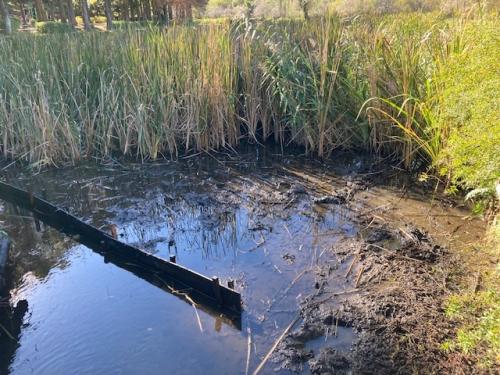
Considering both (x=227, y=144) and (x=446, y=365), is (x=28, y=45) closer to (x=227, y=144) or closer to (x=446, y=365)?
(x=227, y=144)

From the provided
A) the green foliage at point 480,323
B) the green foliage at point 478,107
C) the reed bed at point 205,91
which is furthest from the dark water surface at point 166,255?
the green foliage at point 478,107

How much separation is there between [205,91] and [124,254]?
266 centimetres

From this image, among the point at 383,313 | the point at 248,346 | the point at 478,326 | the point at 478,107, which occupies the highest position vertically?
the point at 478,107

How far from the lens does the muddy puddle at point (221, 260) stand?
8.84 ft

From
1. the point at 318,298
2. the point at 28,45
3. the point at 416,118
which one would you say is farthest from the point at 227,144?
the point at 318,298

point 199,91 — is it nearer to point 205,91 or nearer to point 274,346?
point 205,91

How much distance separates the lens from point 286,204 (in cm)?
445

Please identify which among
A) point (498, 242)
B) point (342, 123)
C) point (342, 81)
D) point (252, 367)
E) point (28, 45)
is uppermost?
point (28, 45)

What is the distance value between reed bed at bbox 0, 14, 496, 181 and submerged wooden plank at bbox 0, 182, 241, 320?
3.03 ft

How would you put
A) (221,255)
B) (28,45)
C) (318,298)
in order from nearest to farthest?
(318,298)
(221,255)
(28,45)

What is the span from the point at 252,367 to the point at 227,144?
394 centimetres

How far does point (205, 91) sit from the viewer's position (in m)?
5.58

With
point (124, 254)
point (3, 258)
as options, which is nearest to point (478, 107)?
point (124, 254)

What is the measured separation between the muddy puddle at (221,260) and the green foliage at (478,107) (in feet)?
2.46
